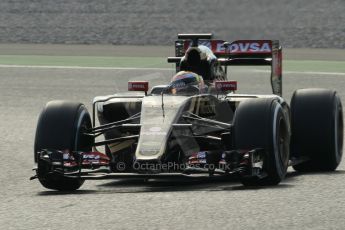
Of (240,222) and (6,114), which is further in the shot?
(6,114)

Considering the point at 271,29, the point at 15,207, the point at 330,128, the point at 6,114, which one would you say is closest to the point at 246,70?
the point at 271,29

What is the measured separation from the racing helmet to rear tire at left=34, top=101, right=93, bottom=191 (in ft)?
4.04

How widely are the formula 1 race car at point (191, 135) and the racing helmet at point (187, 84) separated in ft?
0.03

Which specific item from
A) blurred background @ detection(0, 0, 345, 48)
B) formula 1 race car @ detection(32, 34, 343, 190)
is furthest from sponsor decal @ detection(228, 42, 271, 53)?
blurred background @ detection(0, 0, 345, 48)

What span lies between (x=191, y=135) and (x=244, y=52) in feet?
10.3

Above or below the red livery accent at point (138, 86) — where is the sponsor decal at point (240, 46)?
above

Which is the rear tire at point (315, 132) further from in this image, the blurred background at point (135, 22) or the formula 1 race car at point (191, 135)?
the blurred background at point (135, 22)

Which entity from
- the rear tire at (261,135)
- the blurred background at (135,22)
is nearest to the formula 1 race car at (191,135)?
the rear tire at (261,135)

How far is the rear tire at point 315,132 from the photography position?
36.6ft

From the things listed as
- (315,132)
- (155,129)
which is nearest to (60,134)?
(155,129)

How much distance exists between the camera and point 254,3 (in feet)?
68.4

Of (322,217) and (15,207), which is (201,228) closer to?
(322,217)

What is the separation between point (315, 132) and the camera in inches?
438

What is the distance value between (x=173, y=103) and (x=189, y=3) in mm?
25281
